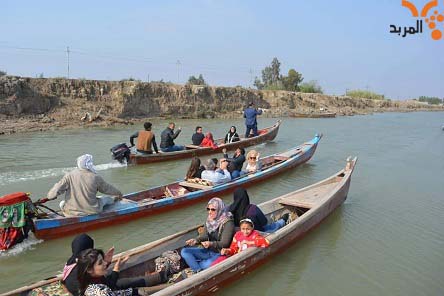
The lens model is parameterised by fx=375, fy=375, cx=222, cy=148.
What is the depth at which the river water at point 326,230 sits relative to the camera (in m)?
5.48

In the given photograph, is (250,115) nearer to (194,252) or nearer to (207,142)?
(207,142)

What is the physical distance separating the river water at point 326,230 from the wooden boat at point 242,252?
293 mm

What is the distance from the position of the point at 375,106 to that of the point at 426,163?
60.7 metres

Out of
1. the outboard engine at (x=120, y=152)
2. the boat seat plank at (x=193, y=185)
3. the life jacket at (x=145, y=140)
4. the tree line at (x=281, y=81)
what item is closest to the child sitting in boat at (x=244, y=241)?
the boat seat plank at (x=193, y=185)

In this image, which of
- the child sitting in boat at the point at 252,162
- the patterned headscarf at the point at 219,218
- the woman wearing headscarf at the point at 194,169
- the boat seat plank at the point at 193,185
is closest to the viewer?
the patterned headscarf at the point at 219,218

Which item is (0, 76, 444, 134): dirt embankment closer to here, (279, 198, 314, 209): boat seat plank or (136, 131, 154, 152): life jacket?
(136, 131, 154, 152): life jacket

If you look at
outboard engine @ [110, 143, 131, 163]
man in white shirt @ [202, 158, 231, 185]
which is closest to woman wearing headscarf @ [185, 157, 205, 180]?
man in white shirt @ [202, 158, 231, 185]

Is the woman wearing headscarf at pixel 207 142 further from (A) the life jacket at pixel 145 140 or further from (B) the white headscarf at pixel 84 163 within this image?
(B) the white headscarf at pixel 84 163

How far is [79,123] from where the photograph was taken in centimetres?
2422

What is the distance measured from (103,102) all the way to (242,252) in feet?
86.9

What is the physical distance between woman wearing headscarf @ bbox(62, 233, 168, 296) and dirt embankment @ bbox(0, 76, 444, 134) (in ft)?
61.2

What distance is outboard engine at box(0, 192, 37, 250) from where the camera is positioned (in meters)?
5.45

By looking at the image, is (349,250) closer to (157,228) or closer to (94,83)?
(157,228)

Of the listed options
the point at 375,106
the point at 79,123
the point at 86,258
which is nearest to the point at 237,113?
the point at 79,123
